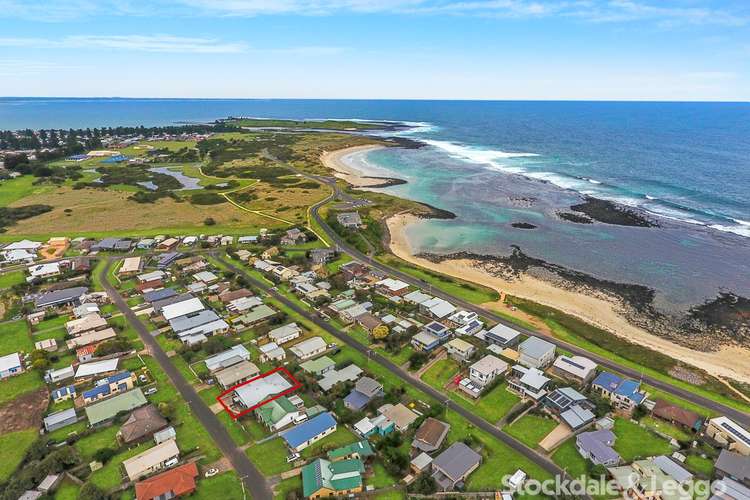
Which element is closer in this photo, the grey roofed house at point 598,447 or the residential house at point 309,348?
the grey roofed house at point 598,447

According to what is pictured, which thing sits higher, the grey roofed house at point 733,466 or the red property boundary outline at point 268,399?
the grey roofed house at point 733,466

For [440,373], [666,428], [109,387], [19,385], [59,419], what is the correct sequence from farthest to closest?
1. [440,373]
2. [19,385]
3. [109,387]
4. [59,419]
5. [666,428]

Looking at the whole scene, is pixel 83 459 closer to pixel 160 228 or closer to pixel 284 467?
pixel 284 467

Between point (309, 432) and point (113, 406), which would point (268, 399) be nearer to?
→ point (309, 432)

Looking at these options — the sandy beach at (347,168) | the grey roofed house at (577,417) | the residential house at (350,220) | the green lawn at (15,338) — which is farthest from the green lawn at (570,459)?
the sandy beach at (347,168)

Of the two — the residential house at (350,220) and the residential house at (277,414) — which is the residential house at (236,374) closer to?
the residential house at (277,414)

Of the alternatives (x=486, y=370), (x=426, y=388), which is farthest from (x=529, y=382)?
(x=426, y=388)
